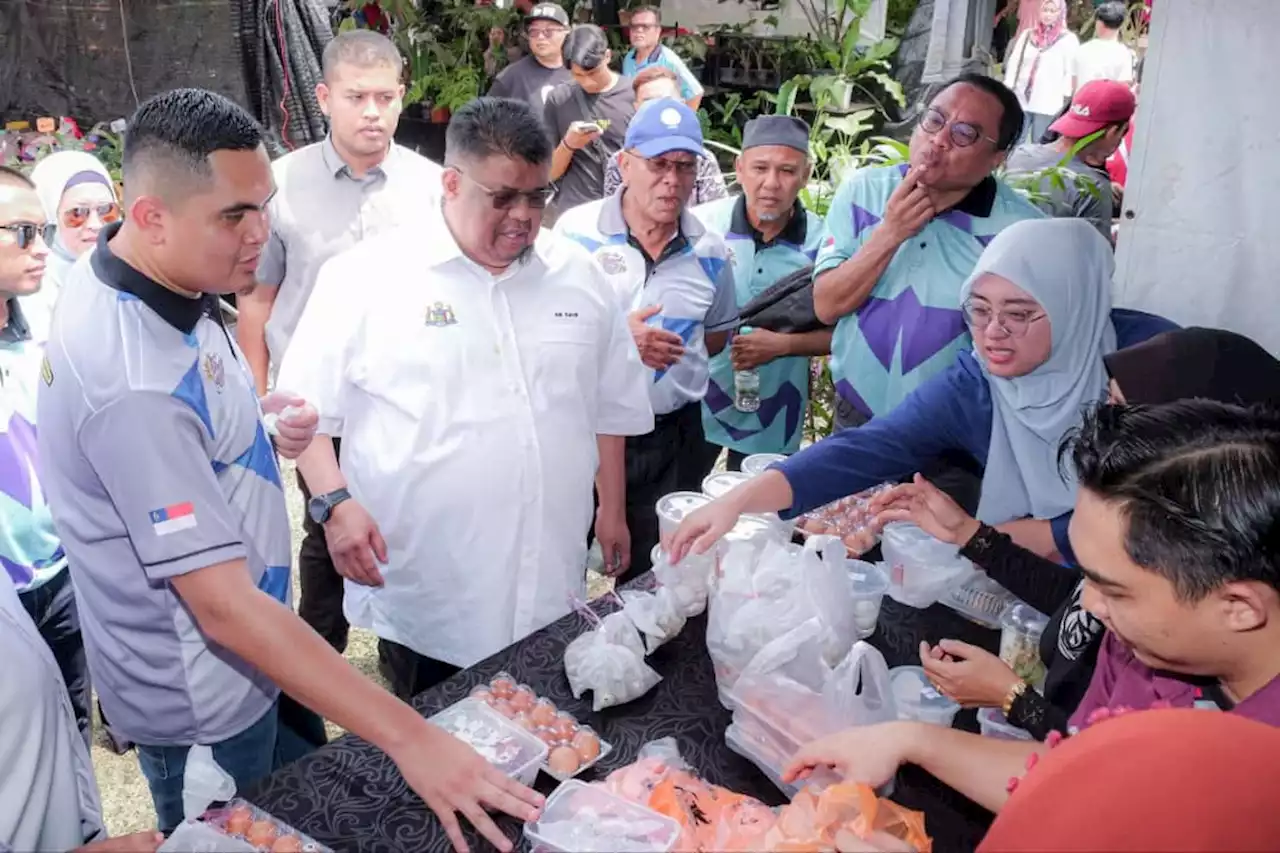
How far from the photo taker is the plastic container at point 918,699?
1699 mm

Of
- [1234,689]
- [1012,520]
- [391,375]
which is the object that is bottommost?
[1012,520]

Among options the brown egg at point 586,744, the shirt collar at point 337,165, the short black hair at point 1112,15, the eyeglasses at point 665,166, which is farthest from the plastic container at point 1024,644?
the short black hair at point 1112,15

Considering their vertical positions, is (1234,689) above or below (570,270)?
below

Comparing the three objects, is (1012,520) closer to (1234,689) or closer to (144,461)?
(1234,689)

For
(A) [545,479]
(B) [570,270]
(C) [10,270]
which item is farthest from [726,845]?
(C) [10,270]

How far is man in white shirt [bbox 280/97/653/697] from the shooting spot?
7.34 feet

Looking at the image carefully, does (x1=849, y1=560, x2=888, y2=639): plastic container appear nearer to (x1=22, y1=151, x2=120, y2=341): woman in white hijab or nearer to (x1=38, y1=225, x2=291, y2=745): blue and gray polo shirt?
(x1=38, y1=225, x2=291, y2=745): blue and gray polo shirt

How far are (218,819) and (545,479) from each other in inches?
43.3

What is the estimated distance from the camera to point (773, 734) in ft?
5.18

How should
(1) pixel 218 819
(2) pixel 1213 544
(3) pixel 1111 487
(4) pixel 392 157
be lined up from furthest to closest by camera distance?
(4) pixel 392 157 < (1) pixel 218 819 < (3) pixel 1111 487 < (2) pixel 1213 544

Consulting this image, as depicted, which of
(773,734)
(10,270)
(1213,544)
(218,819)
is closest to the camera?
(1213,544)

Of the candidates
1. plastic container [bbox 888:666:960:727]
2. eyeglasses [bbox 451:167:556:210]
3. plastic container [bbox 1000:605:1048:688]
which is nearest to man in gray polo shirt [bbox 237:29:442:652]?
eyeglasses [bbox 451:167:556:210]

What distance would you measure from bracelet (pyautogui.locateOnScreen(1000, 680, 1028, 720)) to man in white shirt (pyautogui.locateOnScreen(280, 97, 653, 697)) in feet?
3.22

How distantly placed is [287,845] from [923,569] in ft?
4.45
